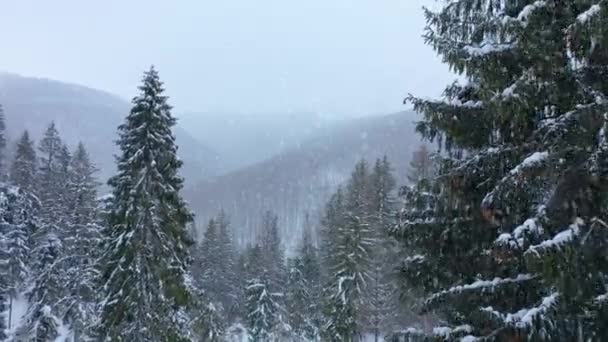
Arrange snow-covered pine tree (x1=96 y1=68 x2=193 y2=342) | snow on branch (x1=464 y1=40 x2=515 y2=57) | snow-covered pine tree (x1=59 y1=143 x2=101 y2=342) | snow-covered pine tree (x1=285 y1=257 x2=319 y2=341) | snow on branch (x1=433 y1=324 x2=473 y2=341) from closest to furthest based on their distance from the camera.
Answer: snow on branch (x1=464 y1=40 x2=515 y2=57), snow on branch (x1=433 y1=324 x2=473 y2=341), snow-covered pine tree (x1=96 y1=68 x2=193 y2=342), snow-covered pine tree (x1=59 y1=143 x2=101 y2=342), snow-covered pine tree (x1=285 y1=257 x2=319 y2=341)

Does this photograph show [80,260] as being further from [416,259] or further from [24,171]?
[416,259]

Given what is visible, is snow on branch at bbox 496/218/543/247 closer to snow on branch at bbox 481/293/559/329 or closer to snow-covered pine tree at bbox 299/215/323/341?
snow on branch at bbox 481/293/559/329

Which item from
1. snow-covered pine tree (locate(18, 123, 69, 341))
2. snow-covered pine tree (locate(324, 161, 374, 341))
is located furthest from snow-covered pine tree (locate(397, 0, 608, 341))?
snow-covered pine tree (locate(18, 123, 69, 341))

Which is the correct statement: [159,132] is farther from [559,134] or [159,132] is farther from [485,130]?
[559,134]

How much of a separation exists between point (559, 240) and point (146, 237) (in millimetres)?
14618

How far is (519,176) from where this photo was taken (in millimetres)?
6711

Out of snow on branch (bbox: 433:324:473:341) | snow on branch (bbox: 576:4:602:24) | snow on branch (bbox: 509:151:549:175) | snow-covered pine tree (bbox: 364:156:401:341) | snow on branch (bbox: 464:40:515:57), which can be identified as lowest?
snow-covered pine tree (bbox: 364:156:401:341)

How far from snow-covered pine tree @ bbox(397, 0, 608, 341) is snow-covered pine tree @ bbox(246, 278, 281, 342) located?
38.2 meters

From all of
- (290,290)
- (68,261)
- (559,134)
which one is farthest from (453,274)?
(290,290)

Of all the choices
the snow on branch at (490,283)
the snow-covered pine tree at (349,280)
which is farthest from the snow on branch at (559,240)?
the snow-covered pine tree at (349,280)

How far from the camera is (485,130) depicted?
26.9 feet

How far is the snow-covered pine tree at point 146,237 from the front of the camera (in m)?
18.0

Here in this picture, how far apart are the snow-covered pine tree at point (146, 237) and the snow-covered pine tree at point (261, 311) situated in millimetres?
26852

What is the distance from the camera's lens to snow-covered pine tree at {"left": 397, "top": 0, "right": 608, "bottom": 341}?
6.43 meters
